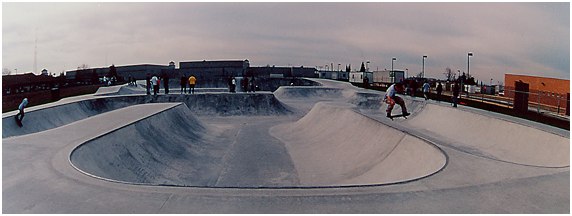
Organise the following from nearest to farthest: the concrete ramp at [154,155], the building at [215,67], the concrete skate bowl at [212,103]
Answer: the concrete ramp at [154,155]
the concrete skate bowl at [212,103]
the building at [215,67]

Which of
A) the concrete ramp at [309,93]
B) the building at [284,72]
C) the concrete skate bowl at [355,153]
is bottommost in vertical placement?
the concrete skate bowl at [355,153]

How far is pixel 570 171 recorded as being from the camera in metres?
6.72


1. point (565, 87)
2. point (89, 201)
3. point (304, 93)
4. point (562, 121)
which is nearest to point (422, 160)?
point (89, 201)

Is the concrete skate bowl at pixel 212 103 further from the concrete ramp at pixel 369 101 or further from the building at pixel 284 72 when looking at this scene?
the building at pixel 284 72

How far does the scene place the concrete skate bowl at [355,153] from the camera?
28.3ft

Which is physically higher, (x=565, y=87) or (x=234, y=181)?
(x=565, y=87)

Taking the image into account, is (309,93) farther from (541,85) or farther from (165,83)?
(541,85)

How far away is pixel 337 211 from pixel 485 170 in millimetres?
3323

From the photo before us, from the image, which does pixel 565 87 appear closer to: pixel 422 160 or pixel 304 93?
pixel 304 93

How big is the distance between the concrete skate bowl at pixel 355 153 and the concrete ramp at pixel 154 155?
238cm

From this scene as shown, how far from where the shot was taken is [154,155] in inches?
426

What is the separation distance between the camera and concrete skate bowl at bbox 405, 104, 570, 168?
30.6ft

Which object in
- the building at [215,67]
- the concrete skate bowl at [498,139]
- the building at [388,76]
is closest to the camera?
the concrete skate bowl at [498,139]

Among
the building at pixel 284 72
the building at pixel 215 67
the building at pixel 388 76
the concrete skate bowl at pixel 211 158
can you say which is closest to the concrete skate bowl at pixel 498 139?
the concrete skate bowl at pixel 211 158
